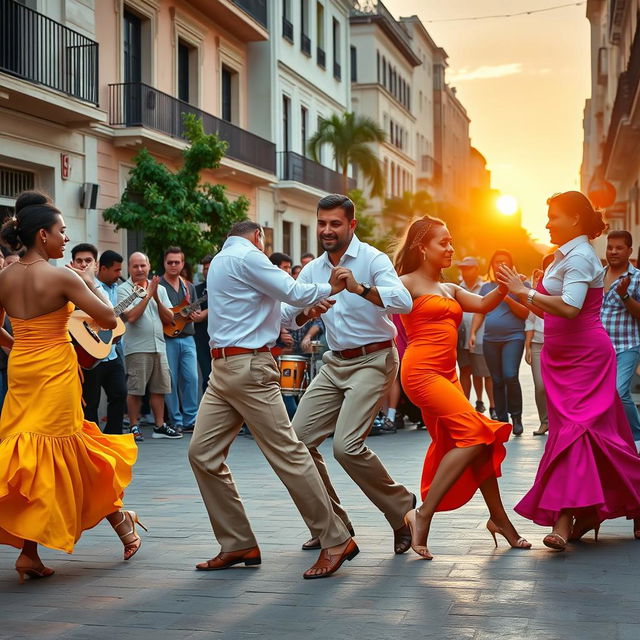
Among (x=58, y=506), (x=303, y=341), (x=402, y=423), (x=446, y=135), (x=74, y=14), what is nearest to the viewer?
(x=58, y=506)

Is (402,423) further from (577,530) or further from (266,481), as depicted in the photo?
(577,530)

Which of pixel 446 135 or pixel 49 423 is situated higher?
pixel 446 135

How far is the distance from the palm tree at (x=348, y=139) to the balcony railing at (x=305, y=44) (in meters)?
2.16

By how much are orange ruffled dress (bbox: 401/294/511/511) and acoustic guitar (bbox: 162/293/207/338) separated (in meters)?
7.11

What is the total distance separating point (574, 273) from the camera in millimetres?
6637

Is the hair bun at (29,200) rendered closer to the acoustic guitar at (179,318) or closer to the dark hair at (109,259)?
the dark hair at (109,259)

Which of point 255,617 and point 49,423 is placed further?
point 49,423

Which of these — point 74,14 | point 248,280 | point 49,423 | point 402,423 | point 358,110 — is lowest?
point 402,423

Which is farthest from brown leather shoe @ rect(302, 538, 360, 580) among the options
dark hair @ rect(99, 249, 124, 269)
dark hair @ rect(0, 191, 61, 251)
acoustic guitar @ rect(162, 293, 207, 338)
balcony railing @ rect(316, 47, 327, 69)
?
balcony railing @ rect(316, 47, 327, 69)

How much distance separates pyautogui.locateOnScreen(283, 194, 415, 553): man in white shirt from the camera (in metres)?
6.37

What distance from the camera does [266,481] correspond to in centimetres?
962

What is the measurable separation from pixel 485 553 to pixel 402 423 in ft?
26.2

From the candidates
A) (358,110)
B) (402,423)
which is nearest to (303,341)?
(402,423)

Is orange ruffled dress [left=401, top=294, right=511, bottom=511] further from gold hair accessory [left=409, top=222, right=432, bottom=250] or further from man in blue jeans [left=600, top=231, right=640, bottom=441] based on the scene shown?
man in blue jeans [left=600, top=231, right=640, bottom=441]
